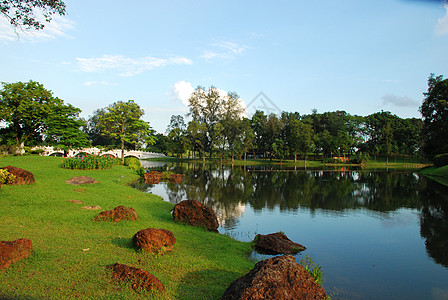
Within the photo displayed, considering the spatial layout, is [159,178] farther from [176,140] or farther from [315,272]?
[176,140]

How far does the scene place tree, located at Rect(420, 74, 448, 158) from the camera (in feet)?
132

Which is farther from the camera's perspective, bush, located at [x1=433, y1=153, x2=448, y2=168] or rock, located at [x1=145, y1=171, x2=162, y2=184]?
bush, located at [x1=433, y1=153, x2=448, y2=168]

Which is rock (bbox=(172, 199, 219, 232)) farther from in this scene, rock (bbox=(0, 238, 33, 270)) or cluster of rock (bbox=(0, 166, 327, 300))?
rock (bbox=(0, 238, 33, 270))

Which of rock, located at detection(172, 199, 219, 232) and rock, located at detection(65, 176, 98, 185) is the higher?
rock, located at detection(65, 176, 98, 185)

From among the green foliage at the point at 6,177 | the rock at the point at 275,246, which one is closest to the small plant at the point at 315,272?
the rock at the point at 275,246

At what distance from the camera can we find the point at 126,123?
43.6m

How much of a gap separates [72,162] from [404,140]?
3107 inches

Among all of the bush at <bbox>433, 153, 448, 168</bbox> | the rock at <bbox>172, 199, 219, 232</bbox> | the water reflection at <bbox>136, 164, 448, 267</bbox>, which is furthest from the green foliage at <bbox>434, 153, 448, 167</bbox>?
the rock at <bbox>172, 199, 219, 232</bbox>

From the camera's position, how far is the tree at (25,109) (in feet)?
119

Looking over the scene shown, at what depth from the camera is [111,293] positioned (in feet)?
15.1

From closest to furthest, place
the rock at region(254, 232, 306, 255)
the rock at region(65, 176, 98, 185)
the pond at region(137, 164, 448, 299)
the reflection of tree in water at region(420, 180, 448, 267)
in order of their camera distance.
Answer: the pond at region(137, 164, 448, 299) → the rock at region(254, 232, 306, 255) → the reflection of tree in water at region(420, 180, 448, 267) → the rock at region(65, 176, 98, 185)

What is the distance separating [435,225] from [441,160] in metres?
32.7

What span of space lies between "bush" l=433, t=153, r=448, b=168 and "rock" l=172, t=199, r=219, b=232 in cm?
4099

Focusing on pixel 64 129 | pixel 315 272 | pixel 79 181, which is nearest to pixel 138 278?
pixel 315 272
